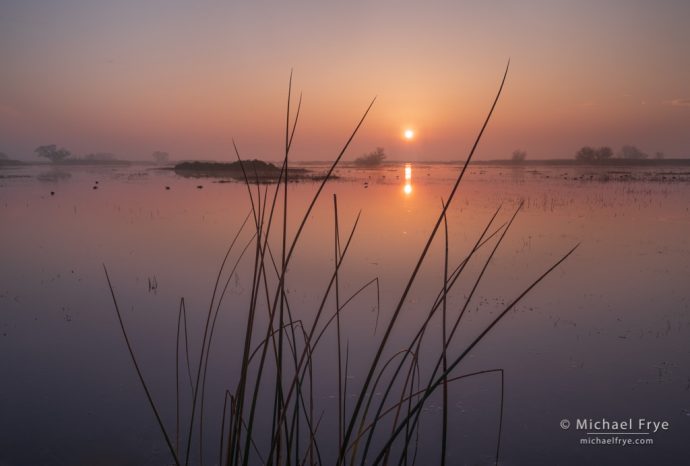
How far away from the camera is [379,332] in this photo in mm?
5430

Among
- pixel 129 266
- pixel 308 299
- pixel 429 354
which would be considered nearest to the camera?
pixel 429 354

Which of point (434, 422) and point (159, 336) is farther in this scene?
point (159, 336)

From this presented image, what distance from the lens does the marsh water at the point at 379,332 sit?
11.7ft

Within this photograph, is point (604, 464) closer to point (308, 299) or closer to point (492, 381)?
point (492, 381)

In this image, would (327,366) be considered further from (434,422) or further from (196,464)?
(196,464)

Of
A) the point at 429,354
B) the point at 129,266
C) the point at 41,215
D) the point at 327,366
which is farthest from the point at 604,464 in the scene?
the point at 41,215

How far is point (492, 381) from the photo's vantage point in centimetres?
440

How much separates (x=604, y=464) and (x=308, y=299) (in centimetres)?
398

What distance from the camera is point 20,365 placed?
4512 mm

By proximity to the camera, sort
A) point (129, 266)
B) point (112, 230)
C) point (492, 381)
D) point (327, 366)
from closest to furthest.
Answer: point (492, 381)
point (327, 366)
point (129, 266)
point (112, 230)

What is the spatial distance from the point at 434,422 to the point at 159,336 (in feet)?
9.82

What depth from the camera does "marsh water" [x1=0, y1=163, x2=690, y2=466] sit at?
356cm

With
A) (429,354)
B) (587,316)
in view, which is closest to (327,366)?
(429,354)

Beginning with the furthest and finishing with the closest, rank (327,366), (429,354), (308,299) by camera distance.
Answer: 1. (308,299)
2. (429,354)
3. (327,366)
